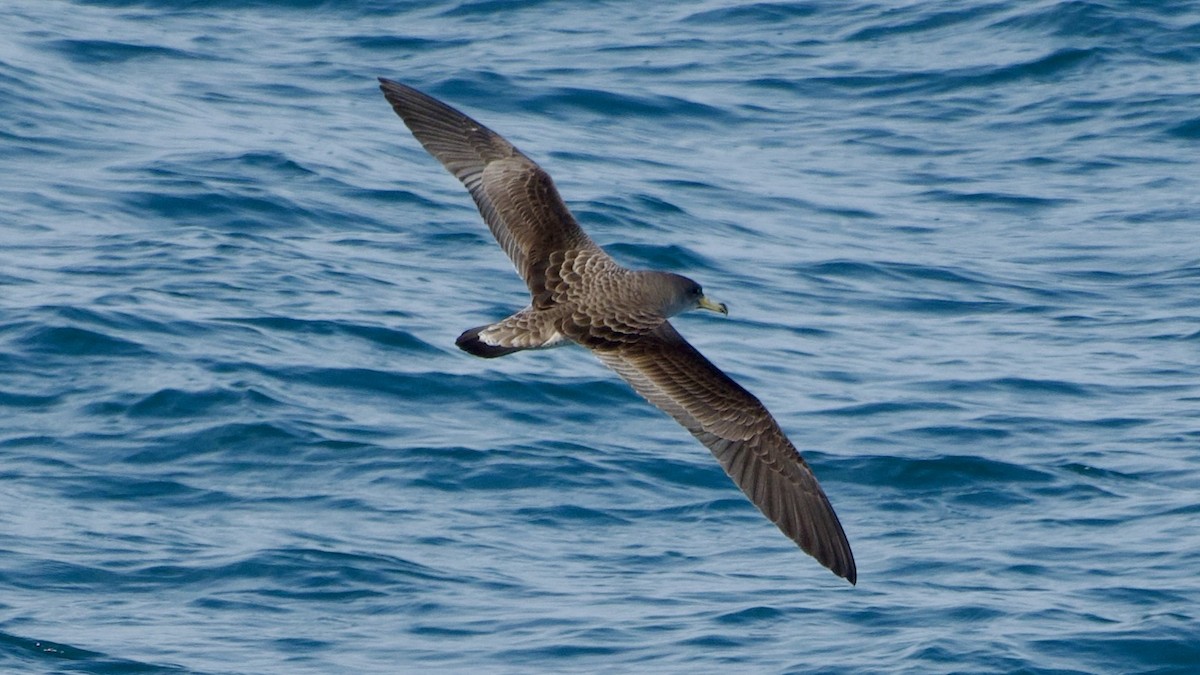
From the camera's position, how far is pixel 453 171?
8.88 metres

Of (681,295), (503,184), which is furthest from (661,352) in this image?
(503,184)

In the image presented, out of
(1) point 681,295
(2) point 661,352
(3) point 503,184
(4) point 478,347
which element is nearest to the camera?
(4) point 478,347

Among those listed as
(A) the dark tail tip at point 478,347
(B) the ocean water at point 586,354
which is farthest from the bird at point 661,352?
(B) the ocean water at point 586,354

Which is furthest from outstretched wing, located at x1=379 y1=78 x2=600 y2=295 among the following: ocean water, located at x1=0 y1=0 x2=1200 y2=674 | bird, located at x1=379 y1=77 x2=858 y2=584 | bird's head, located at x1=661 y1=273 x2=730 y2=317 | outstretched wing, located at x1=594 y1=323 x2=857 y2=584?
ocean water, located at x1=0 y1=0 x2=1200 y2=674

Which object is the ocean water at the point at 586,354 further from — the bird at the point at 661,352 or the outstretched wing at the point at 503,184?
the outstretched wing at the point at 503,184

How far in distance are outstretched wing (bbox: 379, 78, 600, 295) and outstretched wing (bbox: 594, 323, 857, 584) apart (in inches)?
22.6

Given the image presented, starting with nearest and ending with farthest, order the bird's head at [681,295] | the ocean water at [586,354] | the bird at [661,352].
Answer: the bird at [661,352], the bird's head at [681,295], the ocean water at [586,354]

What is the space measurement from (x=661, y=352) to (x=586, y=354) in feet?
12.2

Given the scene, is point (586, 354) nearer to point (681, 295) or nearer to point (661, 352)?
point (681, 295)

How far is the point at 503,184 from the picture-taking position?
8.64 m

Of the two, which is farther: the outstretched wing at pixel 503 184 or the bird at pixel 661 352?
the outstretched wing at pixel 503 184

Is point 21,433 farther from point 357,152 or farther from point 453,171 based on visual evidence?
point 357,152

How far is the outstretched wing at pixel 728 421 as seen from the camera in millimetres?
7367

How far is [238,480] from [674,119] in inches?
256
